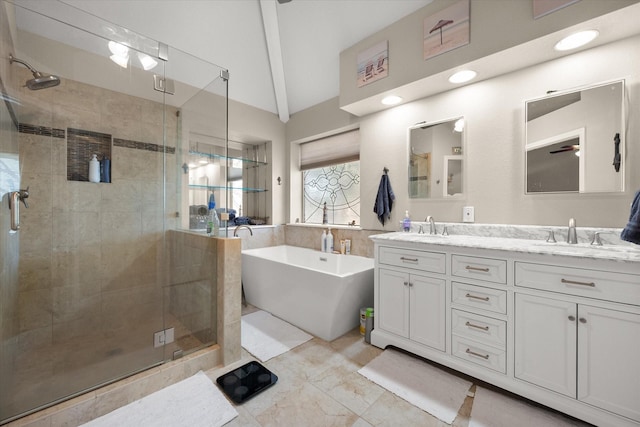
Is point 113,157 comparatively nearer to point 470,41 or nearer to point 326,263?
point 326,263

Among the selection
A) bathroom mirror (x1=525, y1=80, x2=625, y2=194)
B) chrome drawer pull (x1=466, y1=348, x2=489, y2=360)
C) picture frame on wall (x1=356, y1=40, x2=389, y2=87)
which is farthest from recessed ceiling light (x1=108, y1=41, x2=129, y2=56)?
chrome drawer pull (x1=466, y1=348, x2=489, y2=360)

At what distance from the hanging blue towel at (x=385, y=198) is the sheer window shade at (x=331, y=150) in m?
0.64

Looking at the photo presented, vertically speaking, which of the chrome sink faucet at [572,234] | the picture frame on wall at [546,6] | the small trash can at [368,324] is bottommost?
the small trash can at [368,324]

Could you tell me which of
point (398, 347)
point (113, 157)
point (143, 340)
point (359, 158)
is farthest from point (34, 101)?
point (398, 347)

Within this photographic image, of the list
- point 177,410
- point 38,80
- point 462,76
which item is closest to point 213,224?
point 177,410

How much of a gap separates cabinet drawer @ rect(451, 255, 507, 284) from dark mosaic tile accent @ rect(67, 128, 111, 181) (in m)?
3.12

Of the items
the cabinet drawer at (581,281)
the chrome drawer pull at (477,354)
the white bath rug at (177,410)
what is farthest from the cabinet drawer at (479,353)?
the white bath rug at (177,410)

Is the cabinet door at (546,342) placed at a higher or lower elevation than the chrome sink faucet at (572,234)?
lower

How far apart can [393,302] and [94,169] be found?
2870 mm

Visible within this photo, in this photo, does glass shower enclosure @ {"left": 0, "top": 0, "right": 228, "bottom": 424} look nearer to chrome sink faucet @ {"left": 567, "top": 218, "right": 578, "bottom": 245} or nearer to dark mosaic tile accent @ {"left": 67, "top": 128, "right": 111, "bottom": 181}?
dark mosaic tile accent @ {"left": 67, "top": 128, "right": 111, "bottom": 181}

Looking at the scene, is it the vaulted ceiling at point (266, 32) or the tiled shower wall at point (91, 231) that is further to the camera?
the vaulted ceiling at point (266, 32)

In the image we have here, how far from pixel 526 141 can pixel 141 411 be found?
3.12m

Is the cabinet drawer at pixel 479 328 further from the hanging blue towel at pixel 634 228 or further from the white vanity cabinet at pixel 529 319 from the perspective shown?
the hanging blue towel at pixel 634 228

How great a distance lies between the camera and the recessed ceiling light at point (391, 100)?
99.3 inches
